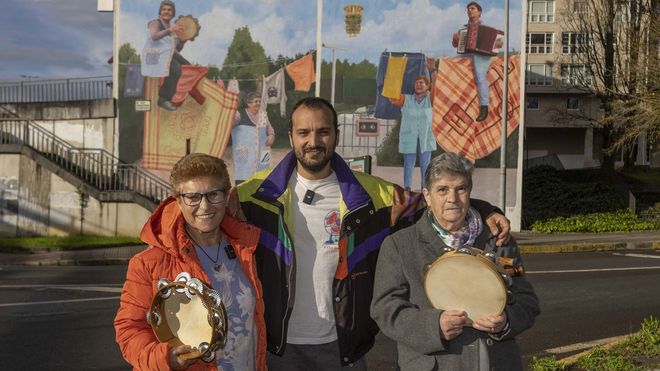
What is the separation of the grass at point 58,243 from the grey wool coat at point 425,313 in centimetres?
1801

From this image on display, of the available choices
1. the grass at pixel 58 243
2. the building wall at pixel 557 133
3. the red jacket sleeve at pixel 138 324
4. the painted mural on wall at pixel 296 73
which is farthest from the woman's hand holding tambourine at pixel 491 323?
the building wall at pixel 557 133

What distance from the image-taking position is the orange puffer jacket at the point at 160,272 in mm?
3037

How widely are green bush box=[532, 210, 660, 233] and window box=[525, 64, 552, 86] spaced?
99.8 feet

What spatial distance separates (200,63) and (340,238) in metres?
22.4

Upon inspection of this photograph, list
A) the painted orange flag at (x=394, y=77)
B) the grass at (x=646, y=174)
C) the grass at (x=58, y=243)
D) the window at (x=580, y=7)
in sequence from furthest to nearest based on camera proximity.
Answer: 1. the grass at (x=646, y=174)
2. the window at (x=580, y=7)
3. the painted orange flag at (x=394, y=77)
4. the grass at (x=58, y=243)

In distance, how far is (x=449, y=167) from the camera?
333 cm

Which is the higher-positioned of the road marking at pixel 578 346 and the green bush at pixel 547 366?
the green bush at pixel 547 366

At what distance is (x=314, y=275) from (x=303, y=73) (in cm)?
2179

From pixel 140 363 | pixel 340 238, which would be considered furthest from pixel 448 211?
pixel 140 363

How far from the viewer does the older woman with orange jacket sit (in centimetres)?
311

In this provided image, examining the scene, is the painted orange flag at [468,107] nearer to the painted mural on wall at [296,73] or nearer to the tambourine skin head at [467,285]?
the painted mural on wall at [296,73]

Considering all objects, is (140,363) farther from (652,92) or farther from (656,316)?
(652,92)

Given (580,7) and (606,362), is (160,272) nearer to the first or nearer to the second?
(606,362)

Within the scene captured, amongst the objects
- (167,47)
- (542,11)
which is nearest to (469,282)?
(167,47)
